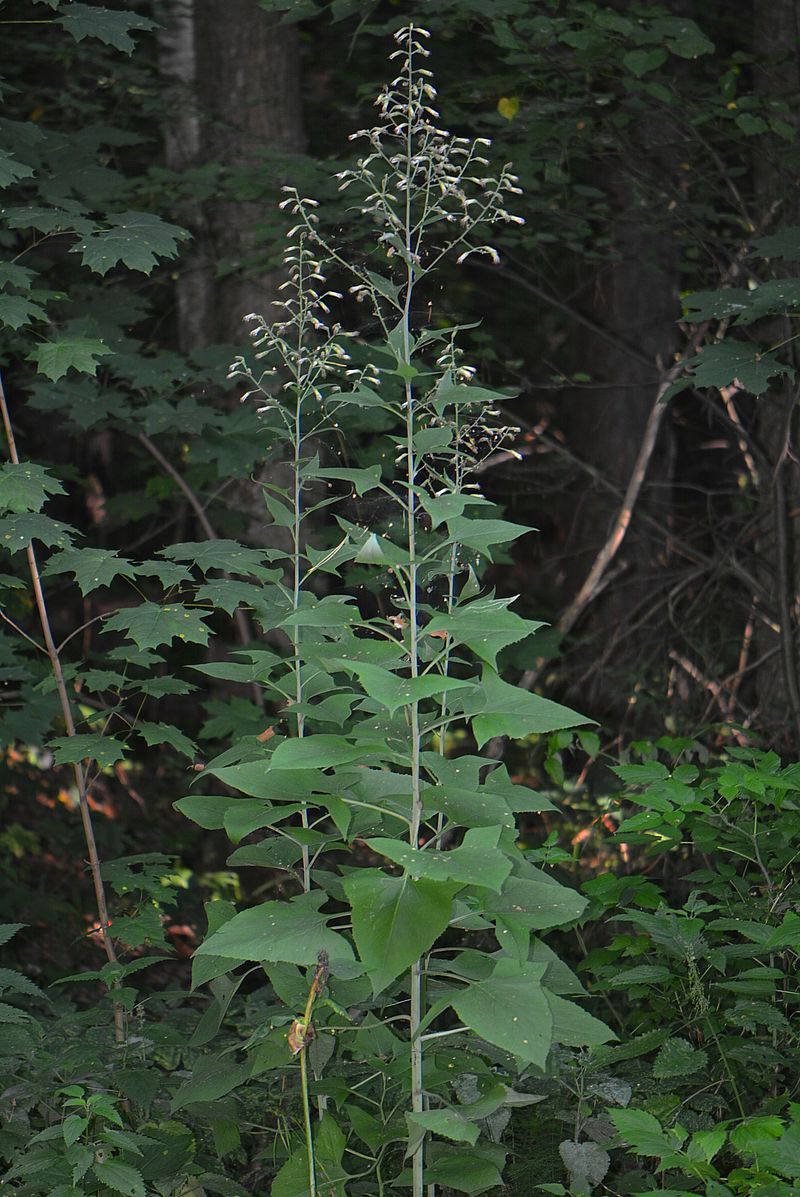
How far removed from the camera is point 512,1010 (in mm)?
1901

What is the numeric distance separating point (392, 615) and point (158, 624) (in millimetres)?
612

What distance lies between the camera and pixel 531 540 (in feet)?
25.4

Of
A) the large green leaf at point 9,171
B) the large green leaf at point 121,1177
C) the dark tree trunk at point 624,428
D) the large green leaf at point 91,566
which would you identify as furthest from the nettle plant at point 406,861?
the dark tree trunk at point 624,428

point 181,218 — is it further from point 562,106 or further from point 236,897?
point 236,897

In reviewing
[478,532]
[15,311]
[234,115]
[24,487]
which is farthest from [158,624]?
[234,115]

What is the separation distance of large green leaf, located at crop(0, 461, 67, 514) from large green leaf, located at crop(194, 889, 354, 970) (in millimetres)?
1466

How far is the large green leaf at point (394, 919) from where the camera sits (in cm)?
185

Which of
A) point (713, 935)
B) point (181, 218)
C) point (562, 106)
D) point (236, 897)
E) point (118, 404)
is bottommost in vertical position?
point (236, 897)

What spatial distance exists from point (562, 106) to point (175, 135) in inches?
85.1

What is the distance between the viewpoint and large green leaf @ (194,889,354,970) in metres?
1.95

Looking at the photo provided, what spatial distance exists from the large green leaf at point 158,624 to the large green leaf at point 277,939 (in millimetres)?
1043

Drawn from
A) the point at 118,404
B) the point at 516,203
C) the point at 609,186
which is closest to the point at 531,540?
the point at 609,186

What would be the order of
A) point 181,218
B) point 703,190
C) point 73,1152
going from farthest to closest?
point 181,218
point 703,190
point 73,1152

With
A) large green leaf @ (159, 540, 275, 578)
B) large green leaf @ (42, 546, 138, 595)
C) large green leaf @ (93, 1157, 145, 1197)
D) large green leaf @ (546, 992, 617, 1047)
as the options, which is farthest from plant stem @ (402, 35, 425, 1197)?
large green leaf @ (42, 546, 138, 595)
